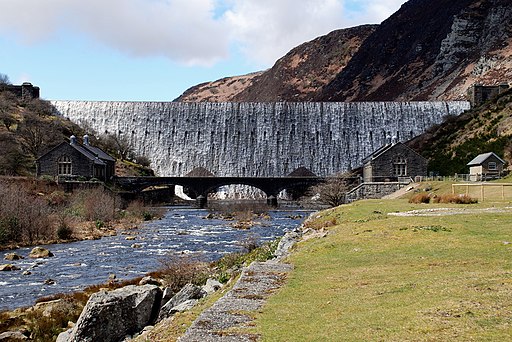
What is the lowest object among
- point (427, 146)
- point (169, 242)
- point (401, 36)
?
point (169, 242)

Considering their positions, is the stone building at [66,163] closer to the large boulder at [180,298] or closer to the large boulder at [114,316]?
the large boulder at [114,316]

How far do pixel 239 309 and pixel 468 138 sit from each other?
95084mm

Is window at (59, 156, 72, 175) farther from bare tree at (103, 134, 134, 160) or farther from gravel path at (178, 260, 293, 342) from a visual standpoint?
gravel path at (178, 260, 293, 342)

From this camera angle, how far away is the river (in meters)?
27.5

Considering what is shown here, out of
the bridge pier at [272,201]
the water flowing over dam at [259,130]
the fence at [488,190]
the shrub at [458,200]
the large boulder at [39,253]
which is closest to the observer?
the large boulder at [39,253]

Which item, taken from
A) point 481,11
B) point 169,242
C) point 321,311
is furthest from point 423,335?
point 481,11

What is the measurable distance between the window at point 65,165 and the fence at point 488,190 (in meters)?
54.0

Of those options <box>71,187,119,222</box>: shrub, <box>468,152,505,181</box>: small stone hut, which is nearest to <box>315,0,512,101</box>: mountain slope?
<box>468,152,505,181</box>: small stone hut

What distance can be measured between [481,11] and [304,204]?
91.4m

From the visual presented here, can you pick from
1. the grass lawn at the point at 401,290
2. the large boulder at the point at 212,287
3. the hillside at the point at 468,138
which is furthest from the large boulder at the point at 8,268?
the hillside at the point at 468,138

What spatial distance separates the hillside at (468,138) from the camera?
91188mm

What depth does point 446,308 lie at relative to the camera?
10.1 m

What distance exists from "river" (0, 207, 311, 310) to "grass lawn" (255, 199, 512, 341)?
12540 millimetres

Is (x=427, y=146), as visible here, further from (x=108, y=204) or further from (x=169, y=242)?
(x=169, y=242)
